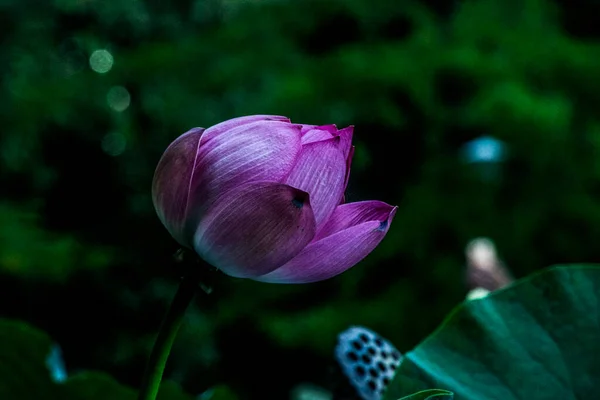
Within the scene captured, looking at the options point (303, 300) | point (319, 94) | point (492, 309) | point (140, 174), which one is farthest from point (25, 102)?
point (492, 309)

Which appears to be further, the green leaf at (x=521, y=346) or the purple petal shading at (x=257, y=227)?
the green leaf at (x=521, y=346)

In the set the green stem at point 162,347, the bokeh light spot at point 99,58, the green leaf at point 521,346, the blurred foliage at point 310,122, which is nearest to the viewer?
the green stem at point 162,347

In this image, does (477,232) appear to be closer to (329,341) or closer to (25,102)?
(329,341)

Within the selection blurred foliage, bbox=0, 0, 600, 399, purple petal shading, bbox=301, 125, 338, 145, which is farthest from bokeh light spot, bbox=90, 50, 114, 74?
purple petal shading, bbox=301, 125, 338, 145

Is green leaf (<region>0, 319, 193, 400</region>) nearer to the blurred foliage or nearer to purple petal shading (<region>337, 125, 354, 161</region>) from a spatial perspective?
purple petal shading (<region>337, 125, 354, 161</region>)

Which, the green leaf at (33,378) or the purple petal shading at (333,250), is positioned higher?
the purple petal shading at (333,250)

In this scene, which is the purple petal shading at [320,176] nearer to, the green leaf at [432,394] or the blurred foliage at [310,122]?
the green leaf at [432,394]

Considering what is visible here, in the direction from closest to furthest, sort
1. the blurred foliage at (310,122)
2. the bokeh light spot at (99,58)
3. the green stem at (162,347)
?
the green stem at (162,347) < the blurred foliage at (310,122) < the bokeh light spot at (99,58)

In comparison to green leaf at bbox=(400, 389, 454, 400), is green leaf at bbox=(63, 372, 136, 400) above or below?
below

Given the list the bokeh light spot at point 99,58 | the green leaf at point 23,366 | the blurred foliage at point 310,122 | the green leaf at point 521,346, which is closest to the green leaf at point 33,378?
the green leaf at point 23,366
